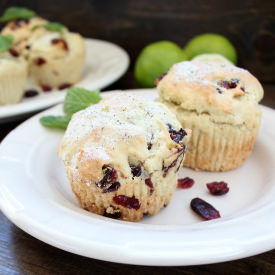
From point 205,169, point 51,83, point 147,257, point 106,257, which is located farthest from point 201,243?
point 51,83

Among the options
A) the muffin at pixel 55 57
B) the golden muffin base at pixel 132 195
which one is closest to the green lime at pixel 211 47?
the muffin at pixel 55 57

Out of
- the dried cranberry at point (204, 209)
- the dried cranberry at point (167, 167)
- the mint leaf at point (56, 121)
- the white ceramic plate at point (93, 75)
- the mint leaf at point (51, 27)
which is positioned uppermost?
the dried cranberry at point (167, 167)

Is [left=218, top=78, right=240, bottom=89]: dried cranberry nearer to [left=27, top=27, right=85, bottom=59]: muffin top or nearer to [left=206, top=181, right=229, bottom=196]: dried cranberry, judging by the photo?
[left=206, top=181, right=229, bottom=196]: dried cranberry

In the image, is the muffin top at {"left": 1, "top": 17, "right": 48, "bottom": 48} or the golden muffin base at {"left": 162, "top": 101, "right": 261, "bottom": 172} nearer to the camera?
the golden muffin base at {"left": 162, "top": 101, "right": 261, "bottom": 172}

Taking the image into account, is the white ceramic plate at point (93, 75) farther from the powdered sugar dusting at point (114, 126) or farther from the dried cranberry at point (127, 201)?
the dried cranberry at point (127, 201)

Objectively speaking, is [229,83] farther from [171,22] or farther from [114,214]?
[171,22]

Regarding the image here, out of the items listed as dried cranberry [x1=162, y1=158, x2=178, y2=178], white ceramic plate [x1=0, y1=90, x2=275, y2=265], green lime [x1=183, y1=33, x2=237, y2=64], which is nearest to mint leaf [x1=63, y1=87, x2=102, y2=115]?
white ceramic plate [x1=0, y1=90, x2=275, y2=265]

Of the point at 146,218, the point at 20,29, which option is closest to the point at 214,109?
the point at 146,218
